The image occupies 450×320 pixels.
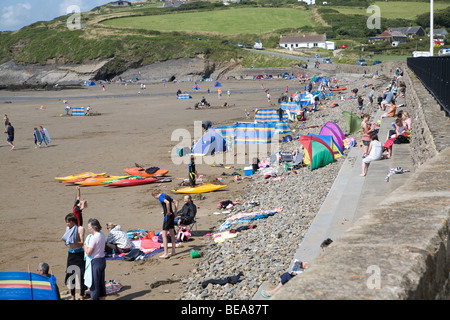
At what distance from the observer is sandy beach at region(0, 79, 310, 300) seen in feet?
32.8

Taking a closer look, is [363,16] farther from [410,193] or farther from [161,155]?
[410,193]

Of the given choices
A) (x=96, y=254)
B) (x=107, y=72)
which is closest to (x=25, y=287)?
(x=96, y=254)

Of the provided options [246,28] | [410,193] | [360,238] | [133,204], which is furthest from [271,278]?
[246,28]

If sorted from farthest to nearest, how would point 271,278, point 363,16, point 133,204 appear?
point 363,16
point 133,204
point 271,278

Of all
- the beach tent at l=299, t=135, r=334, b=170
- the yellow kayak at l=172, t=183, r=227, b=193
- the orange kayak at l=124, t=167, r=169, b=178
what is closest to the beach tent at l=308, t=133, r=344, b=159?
the beach tent at l=299, t=135, r=334, b=170

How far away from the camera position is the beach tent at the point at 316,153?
650 inches

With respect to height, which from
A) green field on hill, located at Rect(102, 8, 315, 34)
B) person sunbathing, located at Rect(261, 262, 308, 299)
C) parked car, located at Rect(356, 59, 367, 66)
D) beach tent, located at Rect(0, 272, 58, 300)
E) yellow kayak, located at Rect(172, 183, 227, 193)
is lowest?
yellow kayak, located at Rect(172, 183, 227, 193)

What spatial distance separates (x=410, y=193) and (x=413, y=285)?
193 cm

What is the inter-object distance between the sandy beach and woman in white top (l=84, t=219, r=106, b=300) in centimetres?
83

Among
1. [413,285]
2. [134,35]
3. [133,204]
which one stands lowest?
[133,204]

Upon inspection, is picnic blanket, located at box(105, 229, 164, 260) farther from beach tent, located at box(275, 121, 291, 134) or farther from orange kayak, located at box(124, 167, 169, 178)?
beach tent, located at box(275, 121, 291, 134)

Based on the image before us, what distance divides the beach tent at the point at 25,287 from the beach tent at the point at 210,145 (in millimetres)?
14706

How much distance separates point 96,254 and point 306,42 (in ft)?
309

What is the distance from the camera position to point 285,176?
54.4 ft
